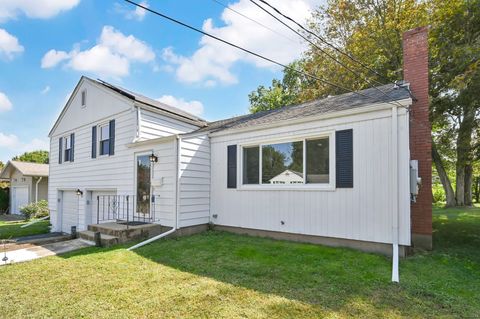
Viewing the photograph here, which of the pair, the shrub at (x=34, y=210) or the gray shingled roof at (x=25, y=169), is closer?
the shrub at (x=34, y=210)

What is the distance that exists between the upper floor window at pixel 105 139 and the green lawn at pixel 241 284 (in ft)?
16.8

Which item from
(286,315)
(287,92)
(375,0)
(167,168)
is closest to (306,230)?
(286,315)

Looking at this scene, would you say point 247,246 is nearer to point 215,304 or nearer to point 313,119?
point 215,304

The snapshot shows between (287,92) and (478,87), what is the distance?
19.6 meters

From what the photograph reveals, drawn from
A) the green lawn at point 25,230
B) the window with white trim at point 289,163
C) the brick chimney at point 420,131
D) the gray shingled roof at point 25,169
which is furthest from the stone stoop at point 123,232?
the gray shingled roof at point 25,169

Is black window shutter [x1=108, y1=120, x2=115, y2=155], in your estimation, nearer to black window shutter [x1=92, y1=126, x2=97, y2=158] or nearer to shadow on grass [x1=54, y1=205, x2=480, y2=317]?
black window shutter [x1=92, y1=126, x2=97, y2=158]

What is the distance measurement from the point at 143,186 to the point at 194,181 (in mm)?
1827

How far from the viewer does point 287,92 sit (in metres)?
26.5

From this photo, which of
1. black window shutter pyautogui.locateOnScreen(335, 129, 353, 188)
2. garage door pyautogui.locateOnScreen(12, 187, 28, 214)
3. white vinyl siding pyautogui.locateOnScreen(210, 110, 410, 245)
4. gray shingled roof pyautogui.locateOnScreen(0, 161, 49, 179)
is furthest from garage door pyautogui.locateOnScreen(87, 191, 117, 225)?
garage door pyautogui.locateOnScreen(12, 187, 28, 214)

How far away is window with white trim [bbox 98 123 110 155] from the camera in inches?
416

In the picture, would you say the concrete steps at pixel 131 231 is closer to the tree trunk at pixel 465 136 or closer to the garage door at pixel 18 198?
the tree trunk at pixel 465 136

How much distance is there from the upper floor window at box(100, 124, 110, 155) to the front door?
7.80 ft

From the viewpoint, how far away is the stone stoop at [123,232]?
698 centimetres

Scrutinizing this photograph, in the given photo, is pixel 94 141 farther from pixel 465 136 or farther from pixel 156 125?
pixel 465 136
